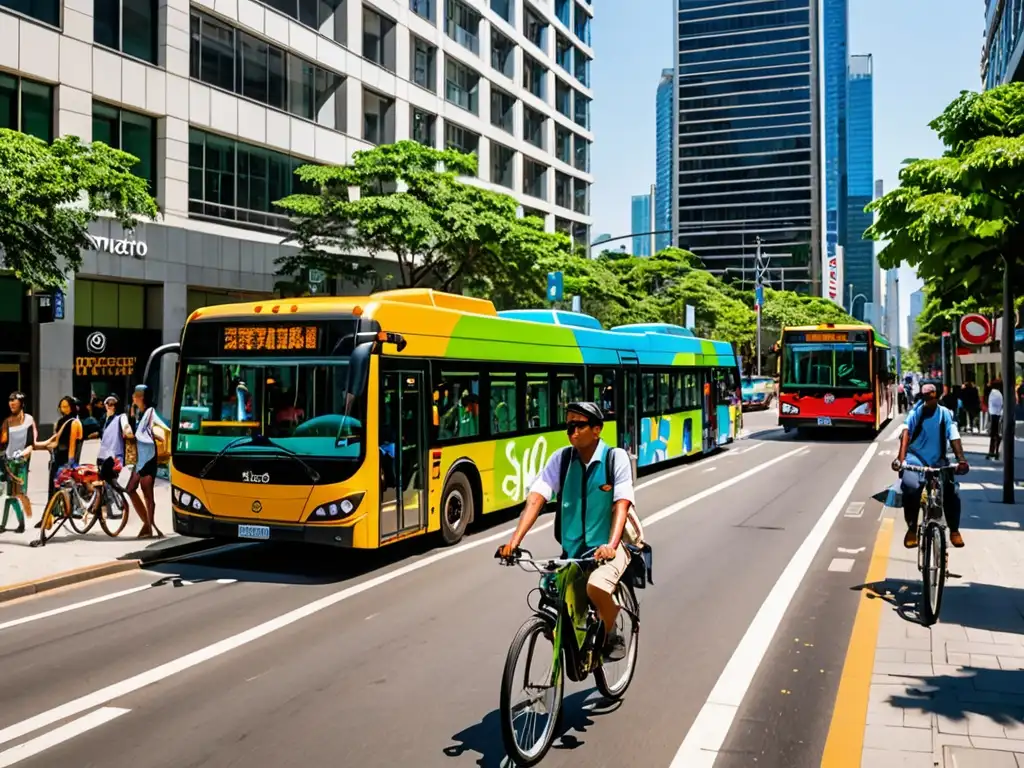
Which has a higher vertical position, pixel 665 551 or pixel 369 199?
pixel 369 199

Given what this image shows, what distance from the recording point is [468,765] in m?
5.00

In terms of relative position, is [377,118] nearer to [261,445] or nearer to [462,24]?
[462,24]

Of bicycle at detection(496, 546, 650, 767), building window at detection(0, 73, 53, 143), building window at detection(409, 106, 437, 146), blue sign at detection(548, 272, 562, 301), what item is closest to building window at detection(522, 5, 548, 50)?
building window at detection(409, 106, 437, 146)

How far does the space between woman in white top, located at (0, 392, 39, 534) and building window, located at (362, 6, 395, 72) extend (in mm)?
27791

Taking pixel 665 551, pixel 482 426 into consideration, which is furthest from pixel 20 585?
pixel 665 551

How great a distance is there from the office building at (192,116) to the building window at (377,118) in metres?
0.08

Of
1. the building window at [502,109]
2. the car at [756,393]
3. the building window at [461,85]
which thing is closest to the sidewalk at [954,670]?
the building window at [461,85]

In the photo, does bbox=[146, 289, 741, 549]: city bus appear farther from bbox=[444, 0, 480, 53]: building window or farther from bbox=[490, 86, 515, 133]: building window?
bbox=[490, 86, 515, 133]: building window

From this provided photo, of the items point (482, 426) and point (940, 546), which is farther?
point (482, 426)

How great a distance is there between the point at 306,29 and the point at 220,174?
21.9ft

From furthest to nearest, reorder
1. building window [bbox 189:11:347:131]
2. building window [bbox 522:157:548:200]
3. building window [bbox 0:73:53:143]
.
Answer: building window [bbox 522:157:548:200] < building window [bbox 189:11:347:131] < building window [bbox 0:73:53:143]

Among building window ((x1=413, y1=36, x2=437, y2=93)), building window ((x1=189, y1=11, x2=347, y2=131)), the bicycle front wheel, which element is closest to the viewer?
the bicycle front wheel

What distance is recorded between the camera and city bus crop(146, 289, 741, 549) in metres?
9.89

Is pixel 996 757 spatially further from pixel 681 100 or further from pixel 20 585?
pixel 681 100
